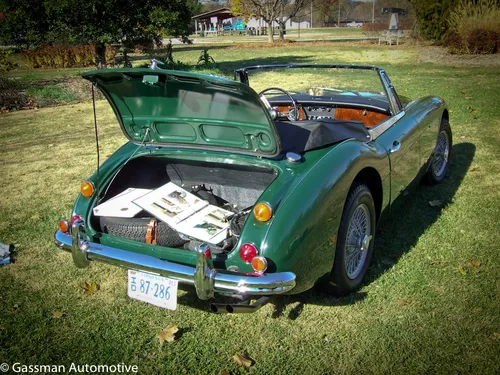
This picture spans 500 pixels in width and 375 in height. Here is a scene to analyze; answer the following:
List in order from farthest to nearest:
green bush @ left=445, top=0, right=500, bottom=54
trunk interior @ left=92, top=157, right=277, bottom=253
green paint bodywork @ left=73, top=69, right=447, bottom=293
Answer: green bush @ left=445, top=0, right=500, bottom=54 → trunk interior @ left=92, top=157, right=277, bottom=253 → green paint bodywork @ left=73, top=69, right=447, bottom=293

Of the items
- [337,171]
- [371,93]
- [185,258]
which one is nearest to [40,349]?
[185,258]

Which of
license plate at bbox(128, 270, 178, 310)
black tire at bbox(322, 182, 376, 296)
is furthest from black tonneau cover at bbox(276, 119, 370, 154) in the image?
license plate at bbox(128, 270, 178, 310)

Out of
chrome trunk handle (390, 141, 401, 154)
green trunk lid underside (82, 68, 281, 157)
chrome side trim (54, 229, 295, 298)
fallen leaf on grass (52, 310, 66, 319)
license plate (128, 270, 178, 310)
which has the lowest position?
fallen leaf on grass (52, 310, 66, 319)

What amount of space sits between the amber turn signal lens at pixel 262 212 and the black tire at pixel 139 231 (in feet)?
2.24

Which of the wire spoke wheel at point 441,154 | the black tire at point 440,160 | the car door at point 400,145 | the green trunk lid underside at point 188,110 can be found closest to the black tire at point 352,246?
the car door at point 400,145

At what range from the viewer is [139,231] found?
2826 millimetres

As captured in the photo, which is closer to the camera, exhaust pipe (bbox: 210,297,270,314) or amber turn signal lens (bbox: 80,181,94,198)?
exhaust pipe (bbox: 210,297,270,314)

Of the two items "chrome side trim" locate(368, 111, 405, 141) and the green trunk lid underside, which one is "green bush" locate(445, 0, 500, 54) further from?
the green trunk lid underside

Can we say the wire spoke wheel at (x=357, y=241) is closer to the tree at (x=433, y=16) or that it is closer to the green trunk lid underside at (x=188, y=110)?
the green trunk lid underside at (x=188, y=110)

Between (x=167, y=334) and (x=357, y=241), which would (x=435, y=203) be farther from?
(x=167, y=334)

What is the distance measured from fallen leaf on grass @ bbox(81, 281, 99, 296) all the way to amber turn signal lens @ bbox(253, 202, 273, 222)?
1.52m

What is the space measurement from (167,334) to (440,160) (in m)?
3.62

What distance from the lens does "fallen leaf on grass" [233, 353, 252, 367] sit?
95.7 inches

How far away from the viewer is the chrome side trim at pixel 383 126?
10.8 ft
